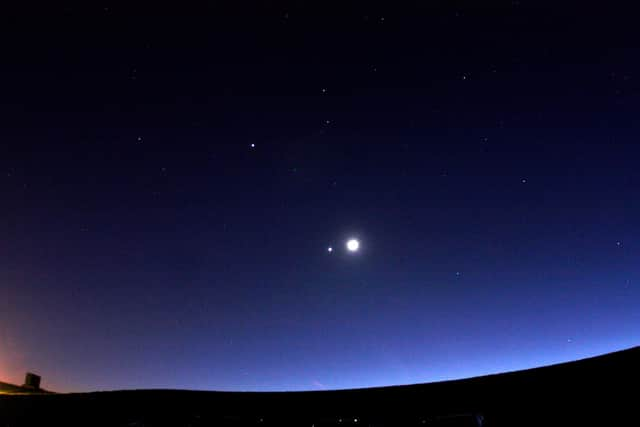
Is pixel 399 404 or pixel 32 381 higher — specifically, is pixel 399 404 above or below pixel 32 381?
below

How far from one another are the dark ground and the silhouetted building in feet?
15.4

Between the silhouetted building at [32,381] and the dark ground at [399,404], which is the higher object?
the silhouetted building at [32,381]

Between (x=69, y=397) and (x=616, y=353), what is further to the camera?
(x=69, y=397)

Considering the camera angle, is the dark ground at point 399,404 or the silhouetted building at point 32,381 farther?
the silhouetted building at point 32,381

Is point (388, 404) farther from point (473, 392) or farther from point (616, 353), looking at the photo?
point (616, 353)

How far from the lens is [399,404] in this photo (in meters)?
5.76

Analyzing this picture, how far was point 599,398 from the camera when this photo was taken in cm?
459

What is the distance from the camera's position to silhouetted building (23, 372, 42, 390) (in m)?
11.0

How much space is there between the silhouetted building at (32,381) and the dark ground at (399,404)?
15.4ft

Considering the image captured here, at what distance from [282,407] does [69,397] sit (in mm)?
3957

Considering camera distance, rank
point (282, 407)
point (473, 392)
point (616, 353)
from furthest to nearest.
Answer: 1. point (282, 407)
2. point (473, 392)
3. point (616, 353)

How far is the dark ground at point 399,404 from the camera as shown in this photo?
454cm

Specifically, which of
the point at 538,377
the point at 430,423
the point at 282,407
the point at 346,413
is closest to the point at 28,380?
the point at 282,407

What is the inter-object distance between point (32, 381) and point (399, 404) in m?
11.2
